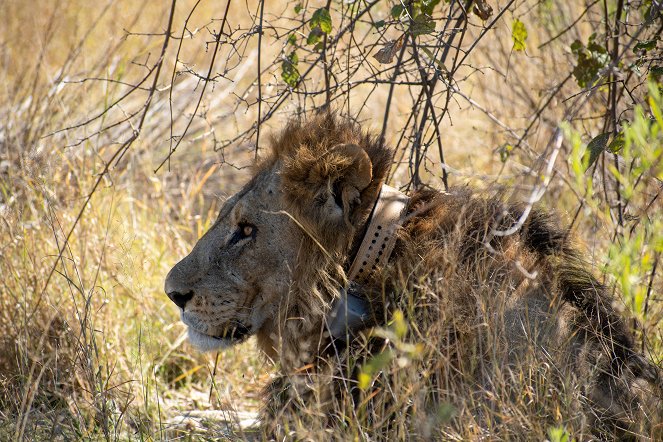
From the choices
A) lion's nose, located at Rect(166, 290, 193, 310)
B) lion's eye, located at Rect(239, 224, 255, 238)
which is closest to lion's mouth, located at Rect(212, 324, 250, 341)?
lion's nose, located at Rect(166, 290, 193, 310)

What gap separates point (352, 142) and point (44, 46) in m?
3.75

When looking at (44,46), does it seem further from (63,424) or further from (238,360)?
(63,424)

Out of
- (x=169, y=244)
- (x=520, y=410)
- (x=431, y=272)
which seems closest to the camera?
(x=520, y=410)

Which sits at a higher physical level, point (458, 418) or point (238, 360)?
point (458, 418)

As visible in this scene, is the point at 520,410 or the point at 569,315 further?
the point at 569,315

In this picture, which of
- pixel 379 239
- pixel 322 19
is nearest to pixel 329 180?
pixel 379 239

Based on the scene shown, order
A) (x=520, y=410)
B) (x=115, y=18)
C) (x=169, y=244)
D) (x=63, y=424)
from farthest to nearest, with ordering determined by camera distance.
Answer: (x=115, y=18) < (x=169, y=244) < (x=63, y=424) < (x=520, y=410)

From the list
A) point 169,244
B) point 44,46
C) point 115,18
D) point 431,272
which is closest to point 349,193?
point 431,272

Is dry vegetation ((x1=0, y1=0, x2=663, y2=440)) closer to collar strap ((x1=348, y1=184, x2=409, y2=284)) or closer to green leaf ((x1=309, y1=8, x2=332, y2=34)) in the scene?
green leaf ((x1=309, y1=8, x2=332, y2=34))

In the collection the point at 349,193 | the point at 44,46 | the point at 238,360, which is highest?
the point at 44,46

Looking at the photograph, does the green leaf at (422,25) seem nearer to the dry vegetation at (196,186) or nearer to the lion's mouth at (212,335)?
the dry vegetation at (196,186)

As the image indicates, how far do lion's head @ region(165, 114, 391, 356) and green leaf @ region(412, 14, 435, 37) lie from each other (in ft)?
1.69

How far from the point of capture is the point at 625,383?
292cm

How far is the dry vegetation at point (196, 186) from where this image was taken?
125 inches
